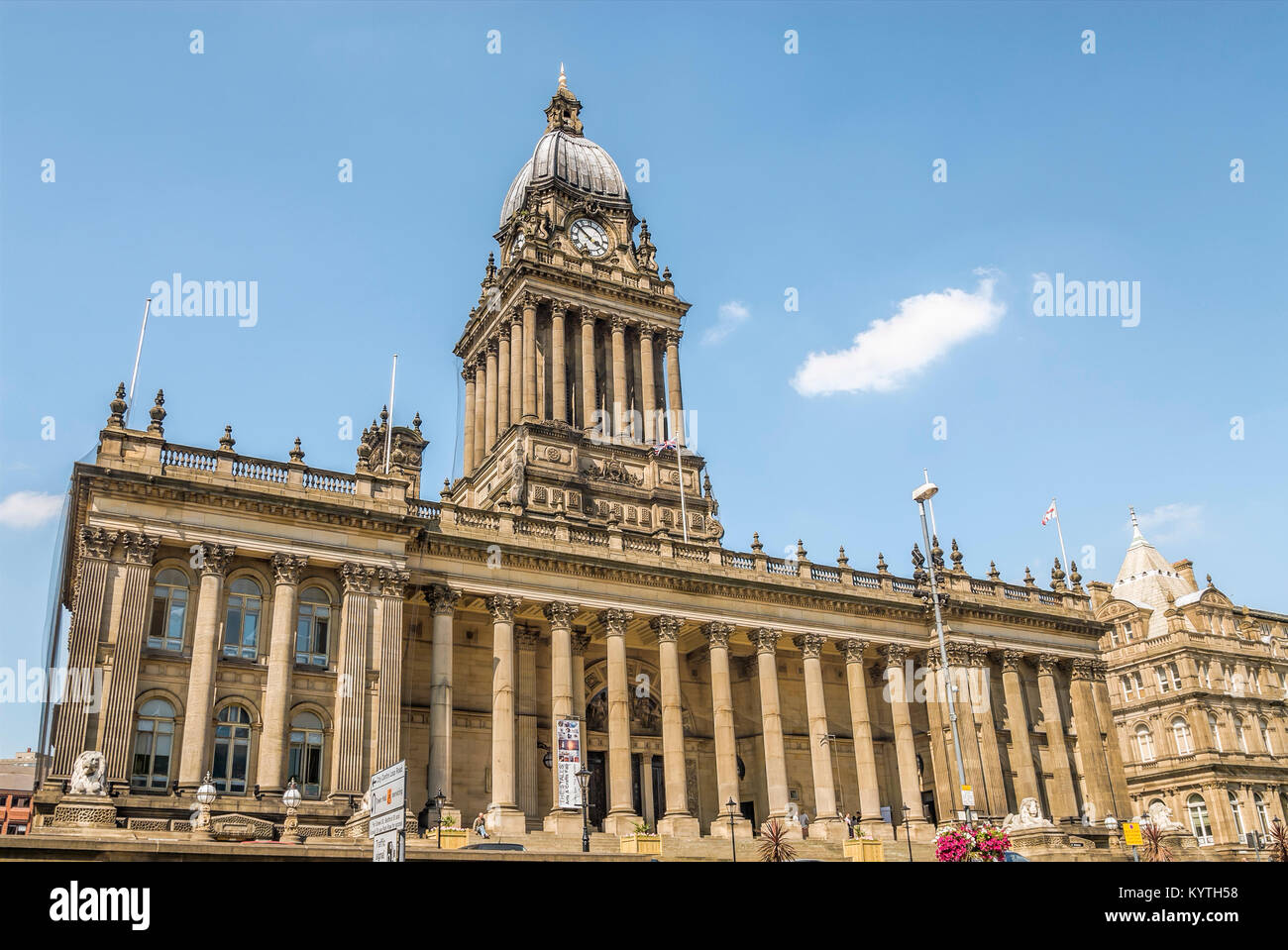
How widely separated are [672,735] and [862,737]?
10.7 m

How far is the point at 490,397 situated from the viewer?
67.2m

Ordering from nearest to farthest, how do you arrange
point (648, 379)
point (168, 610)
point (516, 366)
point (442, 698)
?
1. point (168, 610)
2. point (442, 698)
3. point (516, 366)
4. point (648, 379)

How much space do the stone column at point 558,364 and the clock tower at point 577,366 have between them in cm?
8

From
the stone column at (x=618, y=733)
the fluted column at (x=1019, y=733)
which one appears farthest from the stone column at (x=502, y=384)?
the fluted column at (x=1019, y=733)

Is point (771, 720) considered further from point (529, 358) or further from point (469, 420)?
point (469, 420)

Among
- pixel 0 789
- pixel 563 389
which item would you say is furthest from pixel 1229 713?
pixel 0 789

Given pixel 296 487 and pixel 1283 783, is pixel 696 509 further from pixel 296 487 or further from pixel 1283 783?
pixel 1283 783

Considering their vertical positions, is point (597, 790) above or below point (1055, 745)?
below

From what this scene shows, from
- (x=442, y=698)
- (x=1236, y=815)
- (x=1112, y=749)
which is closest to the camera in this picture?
(x=442, y=698)

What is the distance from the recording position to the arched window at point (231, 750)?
123ft

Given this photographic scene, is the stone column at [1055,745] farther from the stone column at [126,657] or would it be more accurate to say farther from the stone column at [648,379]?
the stone column at [126,657]

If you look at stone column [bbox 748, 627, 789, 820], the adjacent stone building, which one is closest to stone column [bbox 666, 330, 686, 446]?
stone column [bbox 748, 627, 789, 820]

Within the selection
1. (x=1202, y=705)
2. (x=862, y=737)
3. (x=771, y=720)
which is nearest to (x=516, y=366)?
(x=771, y=720)
